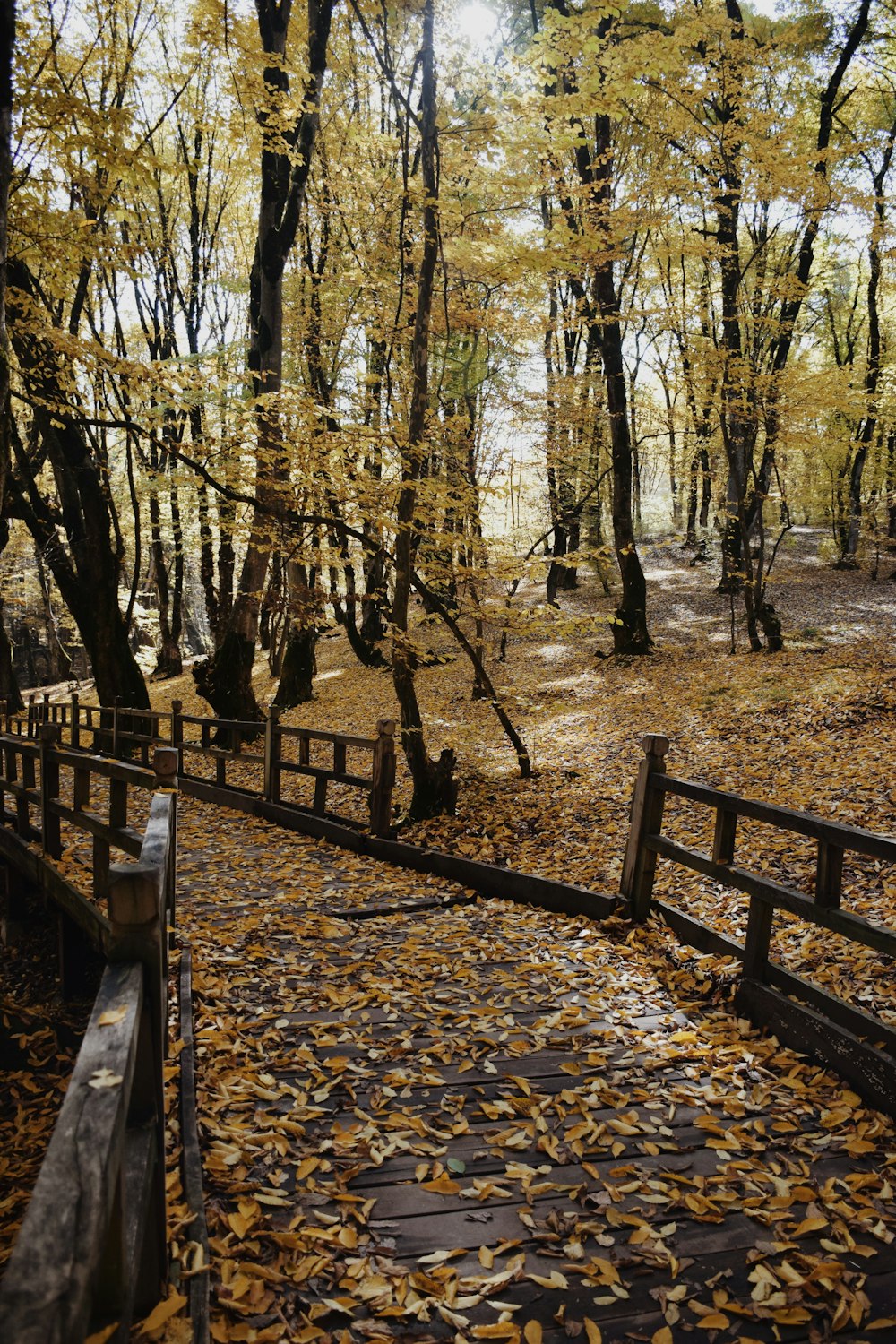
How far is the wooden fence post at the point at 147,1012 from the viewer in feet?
6.98

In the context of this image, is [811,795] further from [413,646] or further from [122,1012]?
[122,1012]

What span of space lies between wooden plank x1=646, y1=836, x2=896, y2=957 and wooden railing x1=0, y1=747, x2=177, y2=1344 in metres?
2.94

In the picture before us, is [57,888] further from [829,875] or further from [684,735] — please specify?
[684,735]

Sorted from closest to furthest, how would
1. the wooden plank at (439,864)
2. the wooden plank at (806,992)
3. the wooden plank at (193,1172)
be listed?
the wooden plank at (193,1172)
the wooden plank at (806,992)
the wooden plank at (439,864)

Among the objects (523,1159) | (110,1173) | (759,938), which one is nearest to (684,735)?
(759,938)

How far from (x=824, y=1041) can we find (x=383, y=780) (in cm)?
555

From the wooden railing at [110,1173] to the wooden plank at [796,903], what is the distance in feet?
9.66

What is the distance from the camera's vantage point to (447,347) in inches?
526

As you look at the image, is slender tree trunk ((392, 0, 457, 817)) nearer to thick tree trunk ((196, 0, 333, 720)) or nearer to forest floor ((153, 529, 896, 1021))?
forest floor ((153, 529, 896, 1021))

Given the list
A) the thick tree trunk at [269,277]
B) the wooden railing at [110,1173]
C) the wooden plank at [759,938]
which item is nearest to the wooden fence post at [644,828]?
the wooden plank at [759,938]

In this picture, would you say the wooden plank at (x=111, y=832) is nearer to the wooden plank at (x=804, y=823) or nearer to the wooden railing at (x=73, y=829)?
the wooden railing at (x=73, y=829)

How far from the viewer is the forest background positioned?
9.27m

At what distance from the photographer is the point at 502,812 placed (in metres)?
9.64

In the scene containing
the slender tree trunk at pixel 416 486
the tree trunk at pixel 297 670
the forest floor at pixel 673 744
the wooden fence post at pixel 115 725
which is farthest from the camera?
the tree trunk at pixel 297 670
